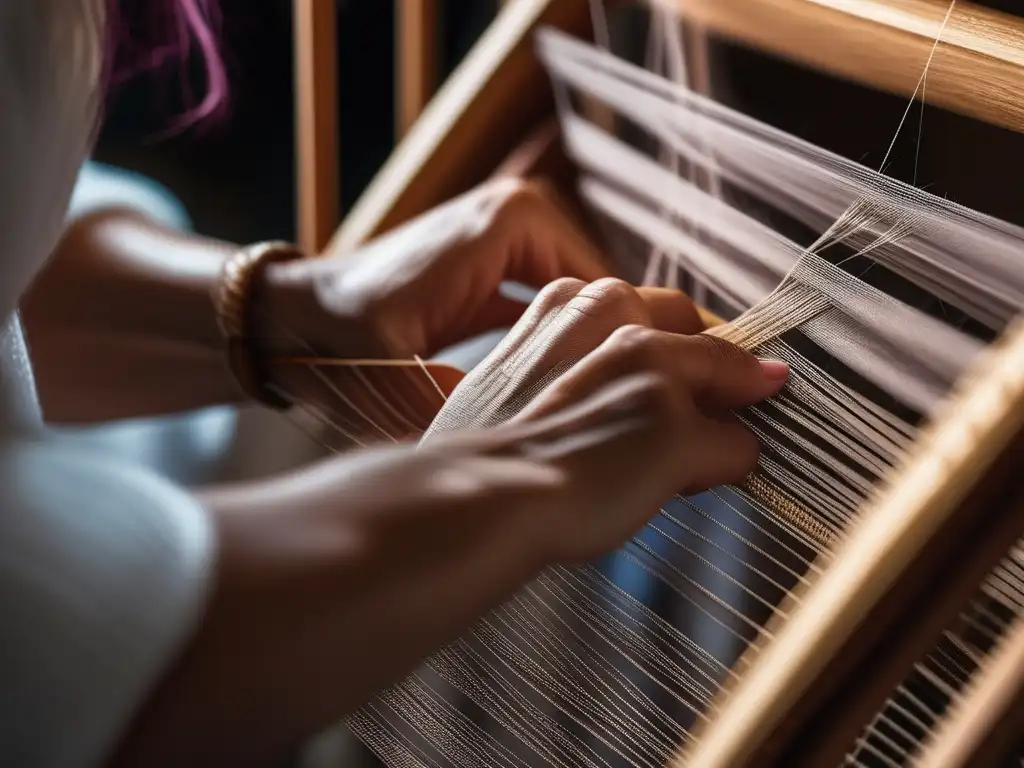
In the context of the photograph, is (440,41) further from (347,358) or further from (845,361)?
(845,361)

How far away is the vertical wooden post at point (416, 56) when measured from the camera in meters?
0.68

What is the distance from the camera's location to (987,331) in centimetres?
37

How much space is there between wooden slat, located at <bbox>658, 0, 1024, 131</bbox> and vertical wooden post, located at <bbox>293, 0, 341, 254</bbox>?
11.6 inches

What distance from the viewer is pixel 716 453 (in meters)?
0.36

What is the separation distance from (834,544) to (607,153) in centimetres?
26

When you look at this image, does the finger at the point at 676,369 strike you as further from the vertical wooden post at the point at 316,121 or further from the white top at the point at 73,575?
the vertical wooden post at the point at 316,121

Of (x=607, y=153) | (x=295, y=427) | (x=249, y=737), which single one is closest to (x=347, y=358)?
(x=295, y=427)

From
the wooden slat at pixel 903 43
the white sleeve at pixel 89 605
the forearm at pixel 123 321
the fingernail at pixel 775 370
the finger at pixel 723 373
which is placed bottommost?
the forearm at pixel 123 321

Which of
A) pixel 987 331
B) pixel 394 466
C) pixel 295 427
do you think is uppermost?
pixel 987 331

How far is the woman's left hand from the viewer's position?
50cm

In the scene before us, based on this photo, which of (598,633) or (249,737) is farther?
(598,633)

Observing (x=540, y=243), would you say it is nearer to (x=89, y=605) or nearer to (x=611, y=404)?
(x=611, y=404)

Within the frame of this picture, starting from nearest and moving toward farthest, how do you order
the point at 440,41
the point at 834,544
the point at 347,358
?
the point at 834,544, the point at 347,358, the point at 440,41

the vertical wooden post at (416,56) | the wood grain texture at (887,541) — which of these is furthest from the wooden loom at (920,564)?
the vertical wooden post at (416,56)
